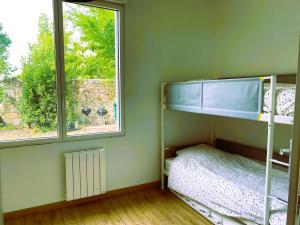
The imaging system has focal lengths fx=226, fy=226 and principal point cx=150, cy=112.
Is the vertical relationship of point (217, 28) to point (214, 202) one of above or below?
above

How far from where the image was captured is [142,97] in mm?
2977

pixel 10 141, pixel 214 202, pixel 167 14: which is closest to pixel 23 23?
pixel 10 141

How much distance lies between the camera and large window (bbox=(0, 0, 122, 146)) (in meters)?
2.37

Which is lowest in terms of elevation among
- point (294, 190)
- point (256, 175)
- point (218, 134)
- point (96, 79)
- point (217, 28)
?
point (256, 175)

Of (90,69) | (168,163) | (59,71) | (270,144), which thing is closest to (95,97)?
(90,69)

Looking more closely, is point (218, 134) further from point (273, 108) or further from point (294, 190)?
point (294, 190)

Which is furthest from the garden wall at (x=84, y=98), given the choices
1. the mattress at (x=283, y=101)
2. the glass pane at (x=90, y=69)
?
the mattress at (x=283, y=101)

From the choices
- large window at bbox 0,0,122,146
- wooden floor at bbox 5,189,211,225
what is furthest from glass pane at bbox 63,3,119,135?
wooden floor at bbox 5,189,211,225

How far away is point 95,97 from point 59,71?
51 centimetres

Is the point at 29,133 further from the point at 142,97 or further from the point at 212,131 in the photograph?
the point at 212,131

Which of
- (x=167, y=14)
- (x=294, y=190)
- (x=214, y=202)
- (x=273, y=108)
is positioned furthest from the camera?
(x=167, y=14)

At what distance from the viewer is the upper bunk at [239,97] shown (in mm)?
1663

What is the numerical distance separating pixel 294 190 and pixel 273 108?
1.16 meters

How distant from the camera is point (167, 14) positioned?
3.02m
